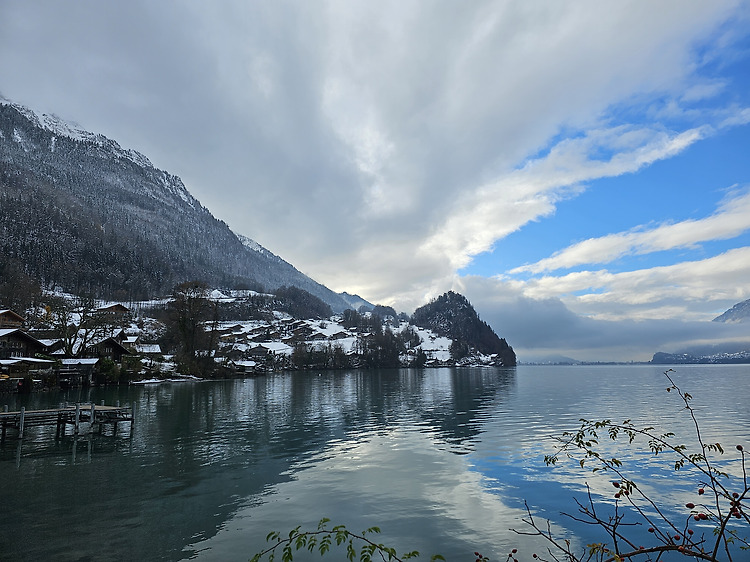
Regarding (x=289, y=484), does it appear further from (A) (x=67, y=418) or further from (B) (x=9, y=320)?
(B) (x=9, y=320)

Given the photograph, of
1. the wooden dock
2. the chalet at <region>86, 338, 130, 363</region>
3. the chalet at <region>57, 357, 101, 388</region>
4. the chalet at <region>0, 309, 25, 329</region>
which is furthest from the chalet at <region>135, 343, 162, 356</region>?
the wooden dock

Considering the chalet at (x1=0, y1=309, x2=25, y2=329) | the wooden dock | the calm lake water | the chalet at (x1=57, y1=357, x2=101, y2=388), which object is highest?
the chalet at (x1=0, y1=309, x2=25, y2=329)

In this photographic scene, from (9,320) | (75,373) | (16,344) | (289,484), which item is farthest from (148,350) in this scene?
(289,484)

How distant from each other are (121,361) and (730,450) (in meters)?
94.6

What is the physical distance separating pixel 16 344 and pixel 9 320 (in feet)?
61.9

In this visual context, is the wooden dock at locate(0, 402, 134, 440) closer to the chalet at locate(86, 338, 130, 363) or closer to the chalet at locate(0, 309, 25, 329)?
the chalet at locate(86, 338, 130, 363)

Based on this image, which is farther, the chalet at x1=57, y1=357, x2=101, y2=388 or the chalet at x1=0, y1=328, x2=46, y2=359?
the chalet at x1=57, y1=357, x2=101, y2=388

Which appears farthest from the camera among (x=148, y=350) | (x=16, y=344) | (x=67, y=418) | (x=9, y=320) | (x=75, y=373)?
(x=148, y=350)

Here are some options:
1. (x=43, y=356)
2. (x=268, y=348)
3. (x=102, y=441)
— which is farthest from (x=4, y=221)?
(x=102, y=441)

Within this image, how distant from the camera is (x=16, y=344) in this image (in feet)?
226

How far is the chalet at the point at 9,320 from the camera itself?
79.2 metres

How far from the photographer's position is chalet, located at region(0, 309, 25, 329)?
7919cm

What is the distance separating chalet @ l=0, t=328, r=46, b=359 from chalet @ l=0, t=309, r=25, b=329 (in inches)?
442

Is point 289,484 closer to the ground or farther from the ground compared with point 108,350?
closer to the ground
